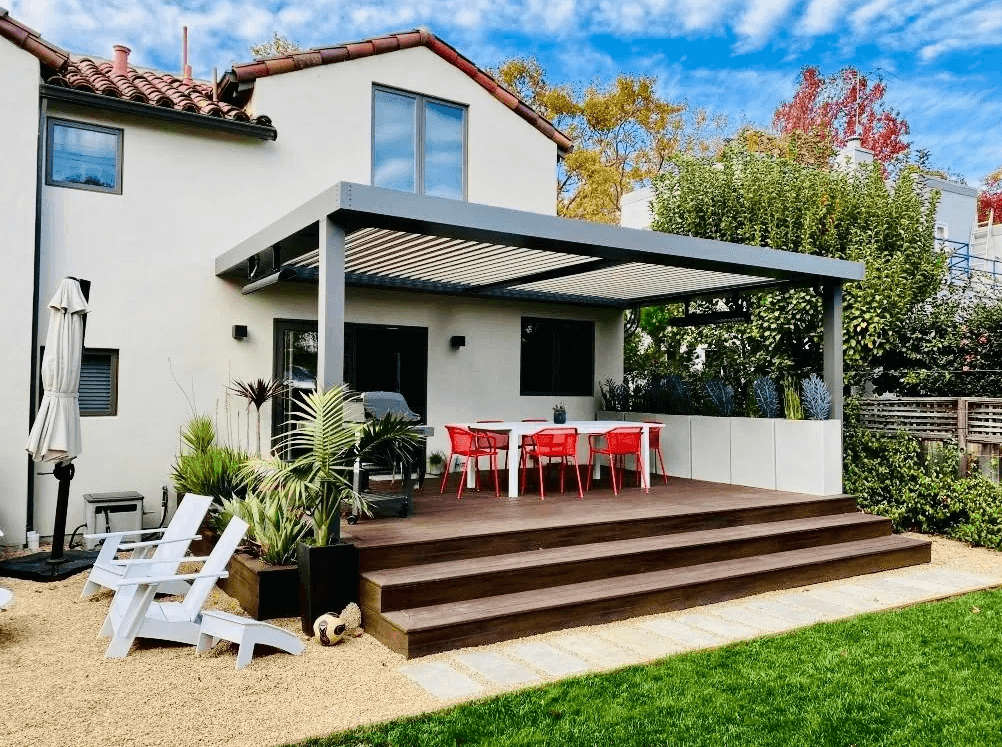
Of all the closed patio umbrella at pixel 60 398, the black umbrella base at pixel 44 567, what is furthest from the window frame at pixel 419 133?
the black umbrella base at pixel 44 567

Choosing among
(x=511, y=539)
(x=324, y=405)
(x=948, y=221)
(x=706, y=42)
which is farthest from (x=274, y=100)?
(x=706, y=42)

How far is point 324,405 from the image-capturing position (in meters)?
5.45

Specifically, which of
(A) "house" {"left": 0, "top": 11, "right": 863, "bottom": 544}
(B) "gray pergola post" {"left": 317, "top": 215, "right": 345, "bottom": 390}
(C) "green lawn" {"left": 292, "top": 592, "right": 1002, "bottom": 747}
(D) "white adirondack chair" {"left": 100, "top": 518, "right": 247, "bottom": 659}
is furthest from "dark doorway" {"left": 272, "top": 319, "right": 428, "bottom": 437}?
(C) "green lawn" {"left": 292, "top": 592, "right": 1002, "bottom": 747}

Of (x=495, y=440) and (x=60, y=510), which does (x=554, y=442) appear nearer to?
(x=495, y=440)

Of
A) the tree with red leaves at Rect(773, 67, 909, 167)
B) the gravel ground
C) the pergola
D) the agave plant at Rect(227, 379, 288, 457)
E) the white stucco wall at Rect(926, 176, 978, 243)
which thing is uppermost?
the tree with red leaves at Rect(773, 67, 909, 167)

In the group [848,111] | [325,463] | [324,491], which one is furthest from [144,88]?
[848,111]

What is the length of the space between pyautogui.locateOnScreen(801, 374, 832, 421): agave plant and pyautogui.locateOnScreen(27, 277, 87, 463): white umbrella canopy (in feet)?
24.2

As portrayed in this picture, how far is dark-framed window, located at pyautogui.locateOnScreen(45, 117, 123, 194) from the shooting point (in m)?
8.05

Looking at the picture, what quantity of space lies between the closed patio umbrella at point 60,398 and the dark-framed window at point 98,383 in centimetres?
155

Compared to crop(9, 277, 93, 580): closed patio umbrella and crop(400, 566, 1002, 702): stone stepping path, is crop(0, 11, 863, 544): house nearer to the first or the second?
crop(9, 277, 93, 580): closed patio umbrella

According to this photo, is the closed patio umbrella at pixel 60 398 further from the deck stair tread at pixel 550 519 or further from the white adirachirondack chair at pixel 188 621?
the deck stair tread at pixel 550 519

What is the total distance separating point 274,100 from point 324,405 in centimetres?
547

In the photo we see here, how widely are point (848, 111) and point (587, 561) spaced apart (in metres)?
26.4

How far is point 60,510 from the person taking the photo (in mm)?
6750
